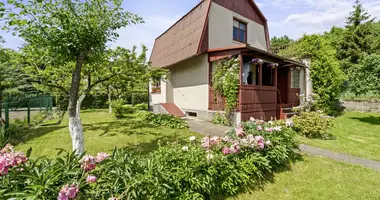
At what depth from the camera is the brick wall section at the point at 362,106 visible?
14.0 meters

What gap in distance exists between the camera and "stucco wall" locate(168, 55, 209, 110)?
11.0 metres

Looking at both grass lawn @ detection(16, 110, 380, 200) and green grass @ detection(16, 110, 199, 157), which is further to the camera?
green grass @ detection(16, 110, 199, 157)

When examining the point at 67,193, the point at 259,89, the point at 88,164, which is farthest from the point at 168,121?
the point at 67,193

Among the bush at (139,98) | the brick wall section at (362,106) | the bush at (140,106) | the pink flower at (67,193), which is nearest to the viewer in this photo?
the pink flower at (67,193)

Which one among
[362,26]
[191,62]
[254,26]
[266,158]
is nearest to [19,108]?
[191,62]

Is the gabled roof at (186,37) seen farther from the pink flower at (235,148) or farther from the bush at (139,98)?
the pink flower at (235,148)

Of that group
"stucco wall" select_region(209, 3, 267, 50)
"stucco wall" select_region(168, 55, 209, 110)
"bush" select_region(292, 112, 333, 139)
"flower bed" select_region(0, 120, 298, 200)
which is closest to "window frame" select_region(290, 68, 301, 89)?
"stucco wall" select_region(209, 3, 267, 50)

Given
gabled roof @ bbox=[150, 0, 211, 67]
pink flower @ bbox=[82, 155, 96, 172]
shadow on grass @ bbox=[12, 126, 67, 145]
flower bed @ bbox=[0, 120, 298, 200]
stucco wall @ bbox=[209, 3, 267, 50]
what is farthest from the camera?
stucco wall @ bbox=[209, 3, 267, 50]

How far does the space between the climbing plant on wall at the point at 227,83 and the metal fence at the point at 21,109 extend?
8.88 m

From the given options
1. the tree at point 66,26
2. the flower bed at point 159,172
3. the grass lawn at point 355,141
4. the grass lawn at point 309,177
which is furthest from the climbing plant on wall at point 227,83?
the tree at point 66,26

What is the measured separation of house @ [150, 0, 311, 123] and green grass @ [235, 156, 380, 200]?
465cm

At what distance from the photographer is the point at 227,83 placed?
30.2 ft

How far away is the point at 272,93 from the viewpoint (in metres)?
10.7

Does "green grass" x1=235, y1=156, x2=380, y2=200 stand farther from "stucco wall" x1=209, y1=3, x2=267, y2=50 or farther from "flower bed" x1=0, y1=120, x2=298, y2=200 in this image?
"stucco wall" x1=209, y1=3, x2=267, y2=50
